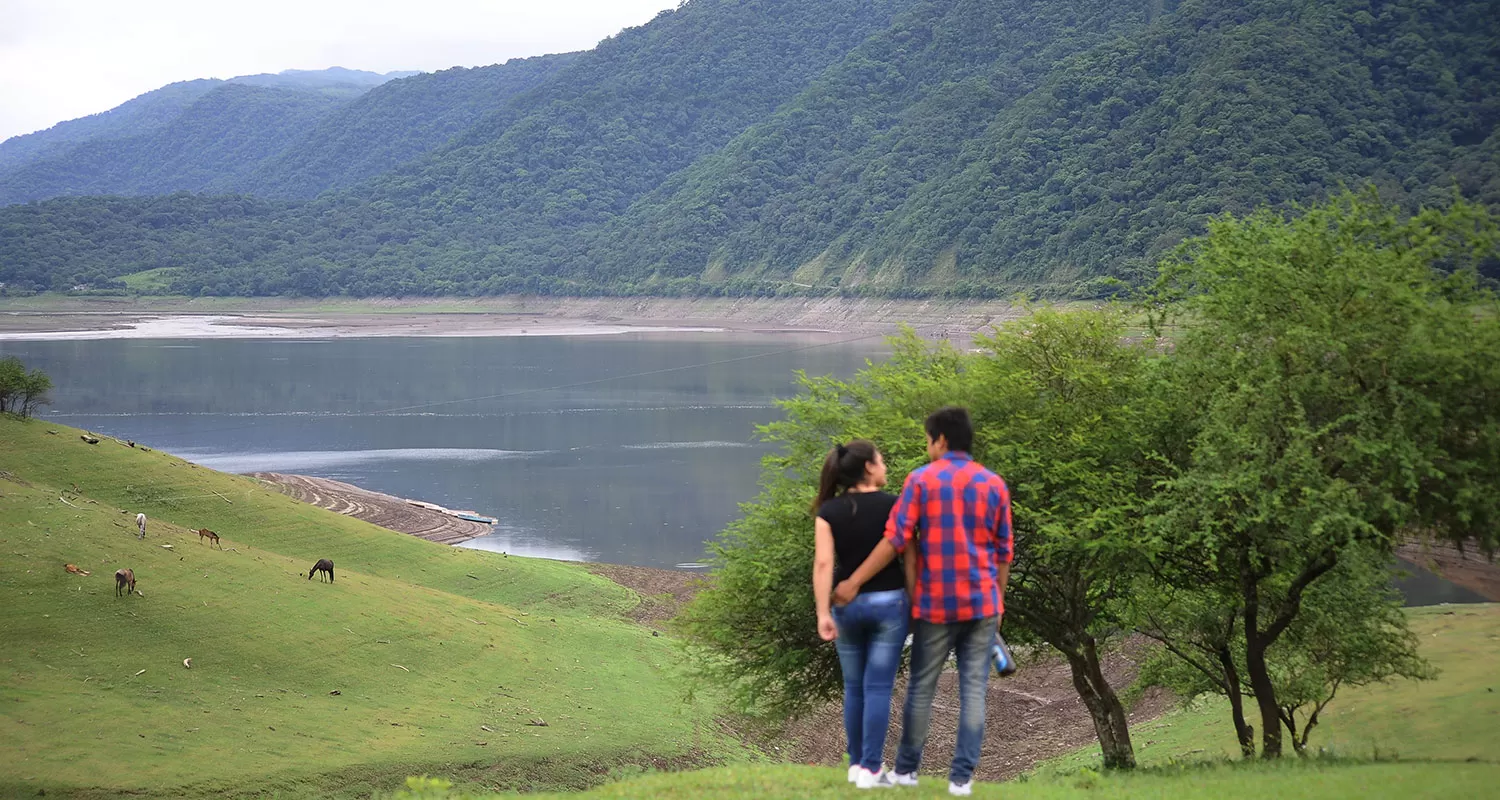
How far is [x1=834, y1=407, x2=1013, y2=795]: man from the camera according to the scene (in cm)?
850

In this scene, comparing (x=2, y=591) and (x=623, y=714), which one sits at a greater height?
(x=2, y=591)

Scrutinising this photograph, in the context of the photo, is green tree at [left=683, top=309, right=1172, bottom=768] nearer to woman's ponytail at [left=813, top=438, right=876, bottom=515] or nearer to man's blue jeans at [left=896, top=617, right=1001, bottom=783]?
man's blue jeans at [left=896, top=617, right=1001, bottom=783]

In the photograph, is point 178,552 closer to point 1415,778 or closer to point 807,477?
point 807,477

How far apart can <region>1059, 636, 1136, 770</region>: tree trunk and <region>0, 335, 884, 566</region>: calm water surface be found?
2848 cm

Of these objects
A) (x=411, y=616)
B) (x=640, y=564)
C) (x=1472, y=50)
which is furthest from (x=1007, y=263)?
(x=411, y=616)

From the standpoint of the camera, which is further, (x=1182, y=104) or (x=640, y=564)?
(x=1182, y=104)

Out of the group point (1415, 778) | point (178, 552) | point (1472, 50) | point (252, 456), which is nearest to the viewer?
point (1415, 778)

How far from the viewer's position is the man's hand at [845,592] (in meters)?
8.55

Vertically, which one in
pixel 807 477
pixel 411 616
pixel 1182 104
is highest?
pixel 1182 104

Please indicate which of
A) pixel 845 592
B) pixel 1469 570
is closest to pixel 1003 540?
pixel 845 592

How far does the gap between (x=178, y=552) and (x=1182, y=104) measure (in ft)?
584

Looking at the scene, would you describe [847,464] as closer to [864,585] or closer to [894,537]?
[894,537]

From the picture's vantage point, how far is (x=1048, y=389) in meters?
19.4

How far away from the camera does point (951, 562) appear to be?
854 centimetres
